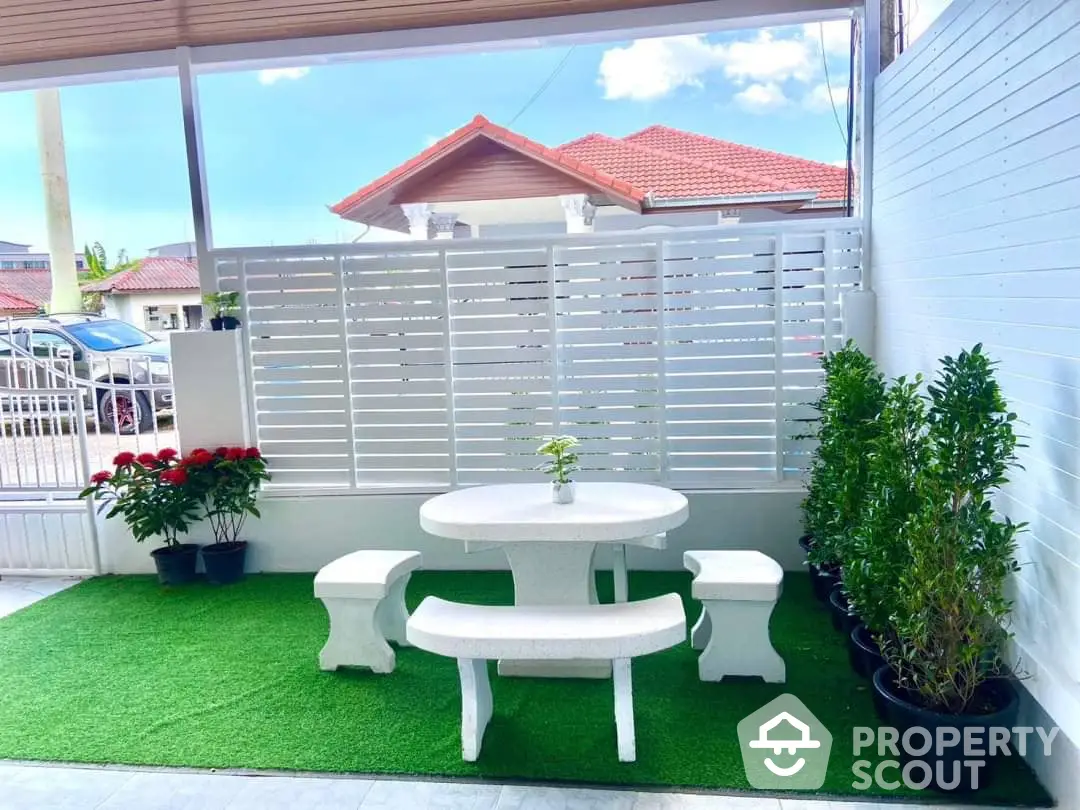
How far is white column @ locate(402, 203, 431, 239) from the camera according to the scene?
24.4ft

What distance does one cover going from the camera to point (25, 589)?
15.3 feet

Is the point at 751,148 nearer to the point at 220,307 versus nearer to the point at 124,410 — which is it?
the point at 220,307

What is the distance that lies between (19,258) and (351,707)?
10.6 meters

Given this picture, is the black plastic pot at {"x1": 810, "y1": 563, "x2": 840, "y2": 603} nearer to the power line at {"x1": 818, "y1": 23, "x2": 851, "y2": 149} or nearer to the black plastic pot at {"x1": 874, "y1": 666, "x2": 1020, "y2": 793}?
the black plastic pot at {"x1": 874, "y1": 666, "x2": 1020, "y2": 793}

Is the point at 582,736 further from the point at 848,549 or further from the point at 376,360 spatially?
the point at 376,360

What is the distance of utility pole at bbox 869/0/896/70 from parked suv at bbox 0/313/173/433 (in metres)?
4.53

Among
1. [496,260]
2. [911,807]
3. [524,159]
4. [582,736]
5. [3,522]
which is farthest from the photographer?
[524,159]

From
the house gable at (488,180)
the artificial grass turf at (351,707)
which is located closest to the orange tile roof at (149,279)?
Answer: the house gable at (488,180)

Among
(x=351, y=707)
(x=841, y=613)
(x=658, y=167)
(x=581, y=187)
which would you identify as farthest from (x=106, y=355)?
(x=658, y=167)

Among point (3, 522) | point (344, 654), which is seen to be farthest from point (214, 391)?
point (344, 654)

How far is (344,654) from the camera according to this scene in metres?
3.35

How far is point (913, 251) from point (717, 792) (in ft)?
8.22

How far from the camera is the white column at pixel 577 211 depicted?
23.9 ft

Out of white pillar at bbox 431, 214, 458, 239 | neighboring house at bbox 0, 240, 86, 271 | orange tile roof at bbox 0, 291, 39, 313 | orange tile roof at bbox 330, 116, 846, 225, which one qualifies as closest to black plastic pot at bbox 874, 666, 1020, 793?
orange tile roof at bbox 330, 116, 846, 225
